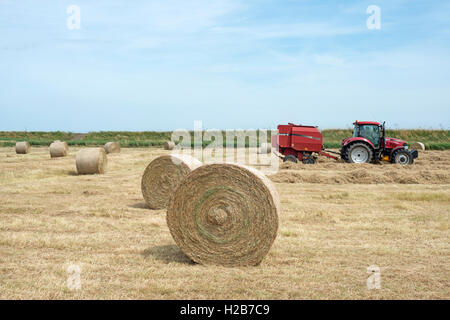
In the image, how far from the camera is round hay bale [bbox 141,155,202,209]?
34.5 ft

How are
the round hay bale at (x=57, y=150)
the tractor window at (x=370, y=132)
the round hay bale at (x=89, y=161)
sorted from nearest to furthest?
the round hay bale at (x=89, y=161) < the tractor window at (x=370, y=132) < the round hay bale at (x=57, y=150)

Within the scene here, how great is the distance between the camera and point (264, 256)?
5926 millimetres

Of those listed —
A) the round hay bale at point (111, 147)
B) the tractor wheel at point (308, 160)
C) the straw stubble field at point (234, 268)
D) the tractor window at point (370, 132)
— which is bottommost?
the straw stubble field at point (234, 268)

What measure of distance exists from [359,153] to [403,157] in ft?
5.89

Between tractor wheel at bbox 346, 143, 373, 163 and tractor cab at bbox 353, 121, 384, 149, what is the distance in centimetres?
41

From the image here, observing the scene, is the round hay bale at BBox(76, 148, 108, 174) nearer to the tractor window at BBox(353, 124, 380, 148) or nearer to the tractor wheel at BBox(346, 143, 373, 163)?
the tractor wheel at BBox(346, 143, 373, 163)

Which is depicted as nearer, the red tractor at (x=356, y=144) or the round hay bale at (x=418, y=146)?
the red tractor at (x=356, y=144)

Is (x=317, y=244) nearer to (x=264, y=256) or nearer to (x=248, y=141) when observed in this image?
(x=264, y=256)

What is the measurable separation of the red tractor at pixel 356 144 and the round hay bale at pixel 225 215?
13207 millimetres

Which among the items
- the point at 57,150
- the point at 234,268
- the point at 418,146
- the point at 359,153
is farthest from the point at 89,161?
the point at 418,146

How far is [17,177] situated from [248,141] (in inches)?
906

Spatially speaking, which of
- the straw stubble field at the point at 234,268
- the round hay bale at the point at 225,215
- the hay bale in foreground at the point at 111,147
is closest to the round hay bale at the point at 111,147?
the hay bale in foreground at the point at 111,147

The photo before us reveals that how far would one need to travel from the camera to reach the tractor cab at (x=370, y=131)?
19125 mm

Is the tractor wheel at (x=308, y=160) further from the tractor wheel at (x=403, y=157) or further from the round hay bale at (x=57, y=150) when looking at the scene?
the round hay bale at (x=57, y=150)
